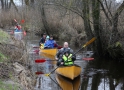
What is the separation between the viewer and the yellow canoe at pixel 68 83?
9231 mm

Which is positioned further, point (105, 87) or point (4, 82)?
point (105, 87)

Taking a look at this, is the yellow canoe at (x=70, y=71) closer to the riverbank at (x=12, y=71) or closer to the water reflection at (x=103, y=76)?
the water reflection at (x=103, y=76)

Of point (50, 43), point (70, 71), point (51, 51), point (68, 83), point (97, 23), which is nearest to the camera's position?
point (70, 71)

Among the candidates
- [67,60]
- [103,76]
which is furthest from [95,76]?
[67,60]

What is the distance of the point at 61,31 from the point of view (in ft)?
73.1

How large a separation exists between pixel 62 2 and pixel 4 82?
9130mm

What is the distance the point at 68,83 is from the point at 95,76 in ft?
5.25

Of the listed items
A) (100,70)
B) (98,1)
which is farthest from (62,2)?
(100,70)

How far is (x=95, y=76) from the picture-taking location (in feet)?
35.1

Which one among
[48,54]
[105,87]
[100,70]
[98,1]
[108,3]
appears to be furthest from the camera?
[48,54]

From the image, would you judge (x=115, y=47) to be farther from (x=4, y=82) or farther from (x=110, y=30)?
(x=4, y=82)

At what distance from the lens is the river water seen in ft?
30.1

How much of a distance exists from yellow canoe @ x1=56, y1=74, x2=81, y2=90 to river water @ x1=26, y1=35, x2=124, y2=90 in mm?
178

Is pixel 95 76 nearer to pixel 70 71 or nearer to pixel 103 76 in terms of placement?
pixel 103 76
